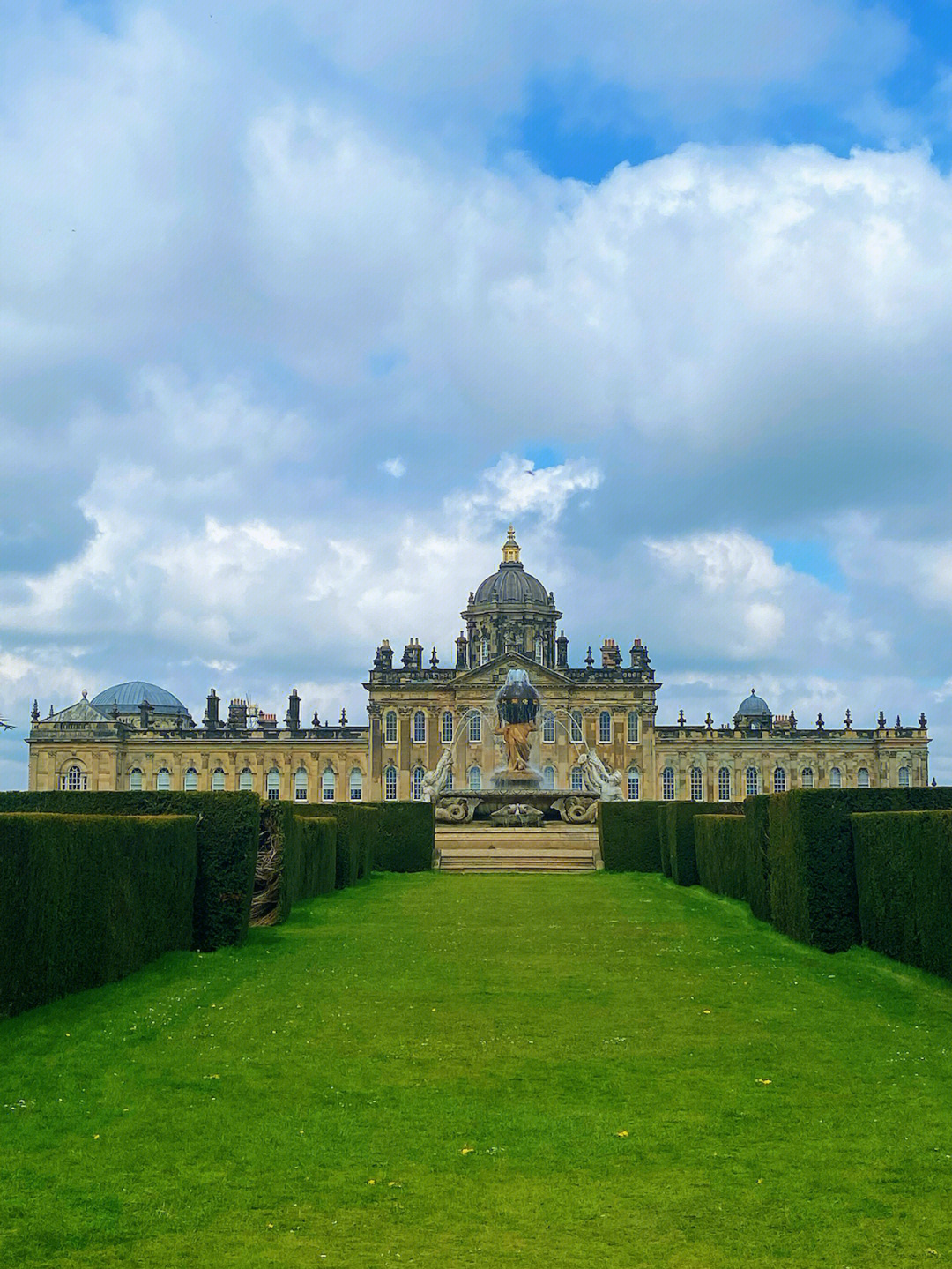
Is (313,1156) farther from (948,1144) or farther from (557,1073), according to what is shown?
(948,1144)

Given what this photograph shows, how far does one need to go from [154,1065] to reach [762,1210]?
5.31 m

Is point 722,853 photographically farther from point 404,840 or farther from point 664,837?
point 404,840

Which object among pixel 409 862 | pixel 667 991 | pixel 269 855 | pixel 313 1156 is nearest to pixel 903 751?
pixel 409 862

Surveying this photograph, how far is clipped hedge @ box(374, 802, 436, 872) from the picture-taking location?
37906 millimetres

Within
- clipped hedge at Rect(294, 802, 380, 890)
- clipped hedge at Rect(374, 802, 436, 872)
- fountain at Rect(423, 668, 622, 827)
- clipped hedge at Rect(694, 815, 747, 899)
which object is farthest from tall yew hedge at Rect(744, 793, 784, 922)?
fountain at Rect(423, 668, 622, 827)

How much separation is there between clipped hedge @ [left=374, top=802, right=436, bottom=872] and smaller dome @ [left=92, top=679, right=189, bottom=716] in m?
75.6

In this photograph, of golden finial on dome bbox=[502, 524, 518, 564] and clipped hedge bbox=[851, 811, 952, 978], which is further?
golden finial on dome bbox=[502, 524, 518, 564]

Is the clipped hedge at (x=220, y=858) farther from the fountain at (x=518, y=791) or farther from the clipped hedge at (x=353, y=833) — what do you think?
the fountain at (x=518, y=791)

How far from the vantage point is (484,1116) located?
907 centimetres

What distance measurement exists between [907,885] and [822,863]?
8.40 feet

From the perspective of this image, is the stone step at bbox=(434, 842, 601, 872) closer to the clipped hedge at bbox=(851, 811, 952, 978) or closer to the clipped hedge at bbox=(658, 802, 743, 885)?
the clipped hedge at bbox=(658, 802, 743, 885)

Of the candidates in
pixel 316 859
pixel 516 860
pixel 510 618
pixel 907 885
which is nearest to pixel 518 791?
pixel 516 860

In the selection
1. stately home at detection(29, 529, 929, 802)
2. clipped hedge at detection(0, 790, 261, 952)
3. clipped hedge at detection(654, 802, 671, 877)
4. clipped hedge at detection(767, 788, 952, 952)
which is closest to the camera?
clipped hedge at detection(767, 788, 952, 952)

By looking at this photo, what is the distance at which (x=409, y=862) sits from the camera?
38.2 meters
